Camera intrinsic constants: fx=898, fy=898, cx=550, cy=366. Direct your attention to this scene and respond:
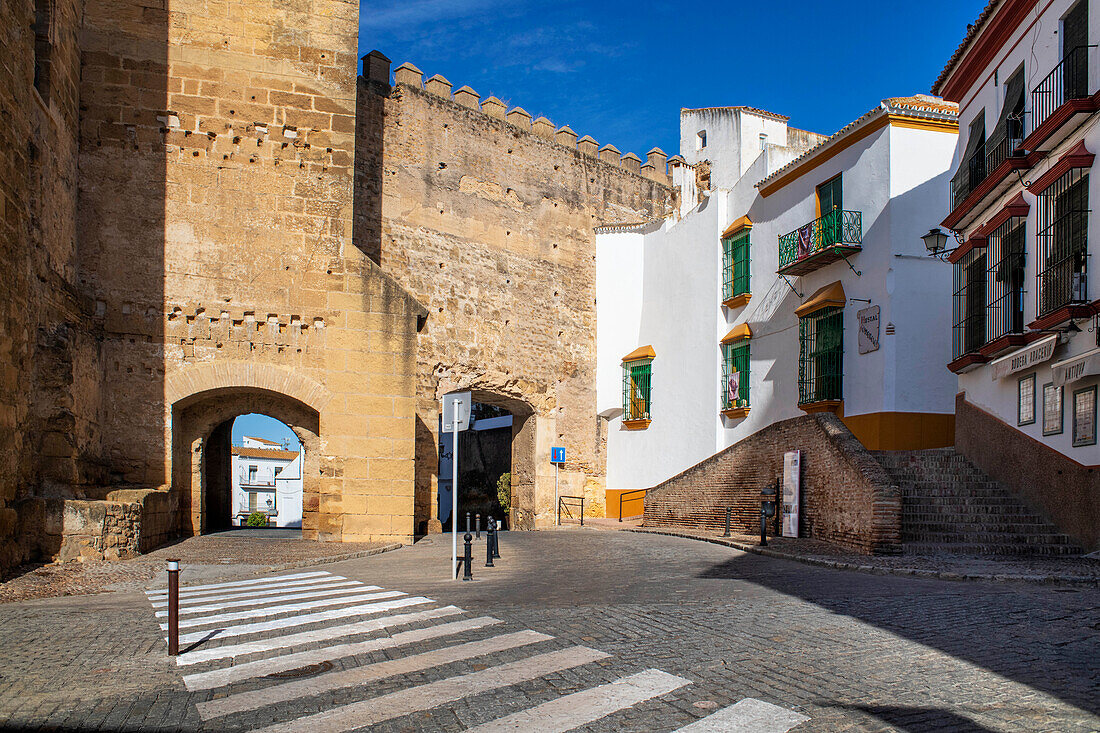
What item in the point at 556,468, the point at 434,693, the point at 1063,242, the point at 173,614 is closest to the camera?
the point at 434,693

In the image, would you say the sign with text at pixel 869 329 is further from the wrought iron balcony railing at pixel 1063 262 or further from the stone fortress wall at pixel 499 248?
the stone fortress wall at pixel 499 248

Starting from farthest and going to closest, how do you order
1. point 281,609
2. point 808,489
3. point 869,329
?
point 869,329, point 808,489, point 281,609

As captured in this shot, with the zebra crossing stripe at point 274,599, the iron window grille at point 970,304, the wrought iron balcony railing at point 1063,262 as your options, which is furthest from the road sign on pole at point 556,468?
the zebra crossing stripe at point 274,599

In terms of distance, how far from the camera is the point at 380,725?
4.54 m

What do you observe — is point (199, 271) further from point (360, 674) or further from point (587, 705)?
point (587, 705)

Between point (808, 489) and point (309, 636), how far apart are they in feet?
34.8

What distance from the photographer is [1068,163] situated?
38.5 feet

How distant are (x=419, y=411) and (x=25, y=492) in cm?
1162

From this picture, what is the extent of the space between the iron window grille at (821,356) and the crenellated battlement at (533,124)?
34.7 ft

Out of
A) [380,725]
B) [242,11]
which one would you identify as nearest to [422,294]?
[242,11]

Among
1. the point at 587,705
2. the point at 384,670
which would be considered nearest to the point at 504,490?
the point at 384,670

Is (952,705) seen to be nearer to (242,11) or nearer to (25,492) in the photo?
(25,492)

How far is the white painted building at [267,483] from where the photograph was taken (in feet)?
179

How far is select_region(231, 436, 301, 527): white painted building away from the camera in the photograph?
5459cm
